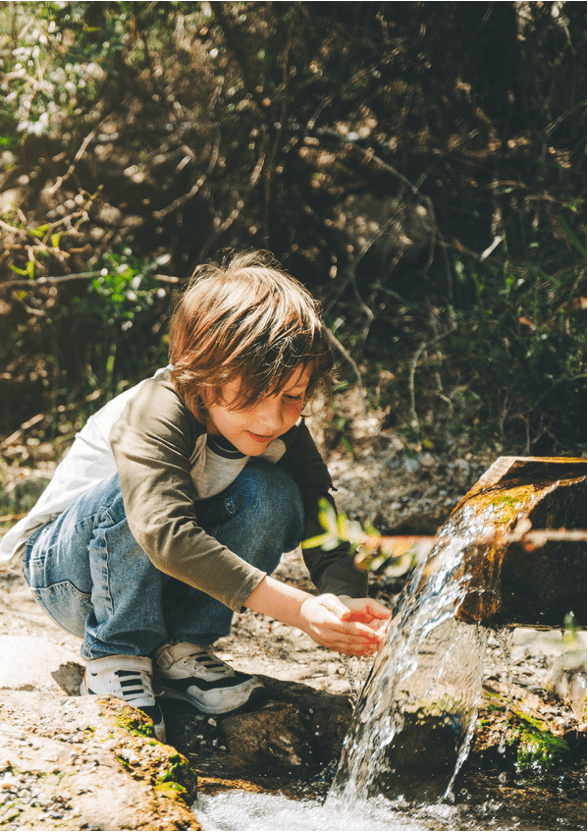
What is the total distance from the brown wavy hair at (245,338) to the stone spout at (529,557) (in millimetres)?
538

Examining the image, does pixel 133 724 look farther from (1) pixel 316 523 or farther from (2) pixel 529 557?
(2) pixel 529 557

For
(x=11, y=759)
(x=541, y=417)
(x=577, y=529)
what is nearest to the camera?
(x=11, y=759)

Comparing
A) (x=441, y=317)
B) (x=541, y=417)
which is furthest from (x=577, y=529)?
Answer: (x=441, y=317)

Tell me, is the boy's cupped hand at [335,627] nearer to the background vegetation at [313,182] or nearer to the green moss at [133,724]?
the green moss at [133,724]

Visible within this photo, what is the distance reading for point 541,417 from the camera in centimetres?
267

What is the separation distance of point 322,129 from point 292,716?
2.89 meters

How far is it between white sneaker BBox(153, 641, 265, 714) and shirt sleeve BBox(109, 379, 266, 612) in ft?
1.32

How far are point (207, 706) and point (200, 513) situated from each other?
0.48 metres

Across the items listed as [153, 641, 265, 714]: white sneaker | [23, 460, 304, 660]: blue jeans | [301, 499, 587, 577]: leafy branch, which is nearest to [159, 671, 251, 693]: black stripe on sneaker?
[153, 641, 265, 714]: white sneaker

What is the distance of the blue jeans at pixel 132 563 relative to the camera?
63.3 inches

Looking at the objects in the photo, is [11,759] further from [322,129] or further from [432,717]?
[322,129]

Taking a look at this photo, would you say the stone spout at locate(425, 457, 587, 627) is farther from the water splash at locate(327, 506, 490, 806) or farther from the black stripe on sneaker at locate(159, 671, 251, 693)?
the black stripe on sneaker at locate(159, 671, 251, 693)

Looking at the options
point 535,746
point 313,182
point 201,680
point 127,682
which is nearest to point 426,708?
point 535,746

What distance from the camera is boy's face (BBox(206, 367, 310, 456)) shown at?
1555mm
